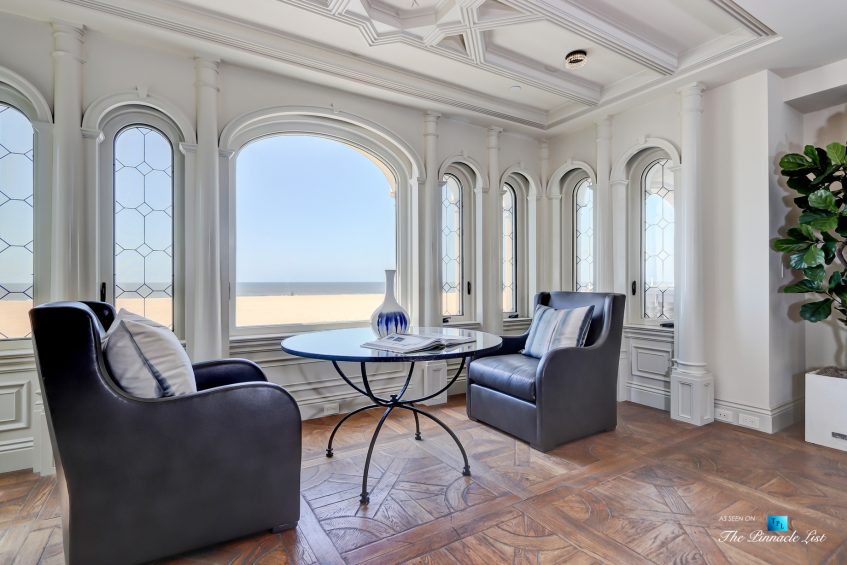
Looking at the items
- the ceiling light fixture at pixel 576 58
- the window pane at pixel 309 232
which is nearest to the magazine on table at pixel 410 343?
the window pane at pixel 309 232

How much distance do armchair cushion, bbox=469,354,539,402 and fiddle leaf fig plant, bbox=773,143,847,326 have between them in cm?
179

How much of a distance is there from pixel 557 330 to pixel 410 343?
1.26 meters

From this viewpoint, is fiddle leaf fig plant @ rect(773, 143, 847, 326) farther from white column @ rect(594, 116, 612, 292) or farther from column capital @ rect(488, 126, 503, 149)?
column capital @ rect(488, 126, 503, 149)

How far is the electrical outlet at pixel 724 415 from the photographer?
10.4 ft

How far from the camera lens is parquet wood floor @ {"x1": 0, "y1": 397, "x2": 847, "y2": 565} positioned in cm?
168

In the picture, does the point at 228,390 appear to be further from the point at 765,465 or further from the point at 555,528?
the point at 765,465

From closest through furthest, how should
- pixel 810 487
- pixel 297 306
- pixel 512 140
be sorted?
1. pixel 810 487
2. pixel 297 306
3. pixel 512 140

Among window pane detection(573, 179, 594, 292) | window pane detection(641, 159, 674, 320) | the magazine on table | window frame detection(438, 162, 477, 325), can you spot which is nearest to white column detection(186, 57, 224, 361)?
the magazine on table

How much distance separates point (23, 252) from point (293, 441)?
2058 millimetres

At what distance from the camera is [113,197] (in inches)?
109

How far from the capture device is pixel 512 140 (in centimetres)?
438

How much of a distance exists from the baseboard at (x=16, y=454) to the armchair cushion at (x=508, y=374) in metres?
2.66

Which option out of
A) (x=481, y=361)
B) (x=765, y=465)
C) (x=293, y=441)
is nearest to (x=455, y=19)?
(x=481, y=361)

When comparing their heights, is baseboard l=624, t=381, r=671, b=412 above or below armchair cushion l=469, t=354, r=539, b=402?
below
